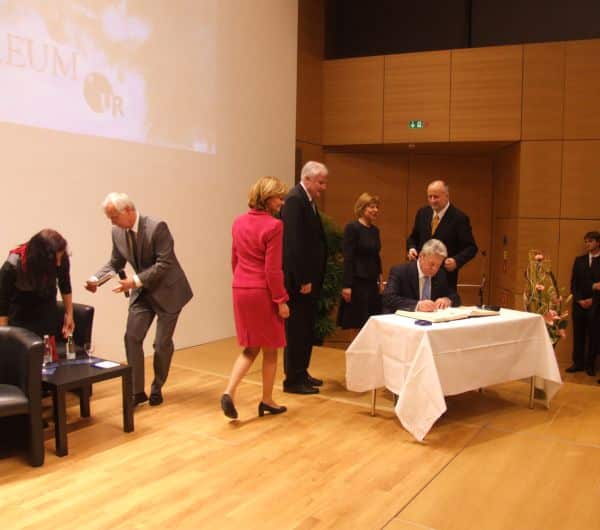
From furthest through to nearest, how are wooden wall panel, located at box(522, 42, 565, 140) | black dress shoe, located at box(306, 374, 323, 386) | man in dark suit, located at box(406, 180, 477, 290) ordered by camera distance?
wooden wall panel, located at box(522, 42, 565, 140)
man in dark suit, located at box(406, 180, 477, 290)
black dress shoe, located at box(306, 374, 323, 386)

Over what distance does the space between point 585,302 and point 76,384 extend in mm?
4987

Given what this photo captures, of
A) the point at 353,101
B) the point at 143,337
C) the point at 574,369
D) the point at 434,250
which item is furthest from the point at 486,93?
the point at 143,337

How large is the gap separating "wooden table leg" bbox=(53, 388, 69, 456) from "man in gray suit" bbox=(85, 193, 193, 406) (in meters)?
0.78

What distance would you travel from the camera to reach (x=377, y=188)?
8102 mm

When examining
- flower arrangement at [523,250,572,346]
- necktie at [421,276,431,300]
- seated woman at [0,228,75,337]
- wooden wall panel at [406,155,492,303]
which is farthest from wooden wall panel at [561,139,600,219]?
seated woman at [0,228,75,337]

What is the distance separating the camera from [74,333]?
13.6ft

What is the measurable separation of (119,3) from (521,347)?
4.05 meters

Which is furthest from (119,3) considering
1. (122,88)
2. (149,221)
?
(149,221)

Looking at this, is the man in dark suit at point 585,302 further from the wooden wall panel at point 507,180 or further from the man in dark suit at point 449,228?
the man in dark suit at point 449,228

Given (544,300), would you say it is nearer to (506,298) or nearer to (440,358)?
(440,358)

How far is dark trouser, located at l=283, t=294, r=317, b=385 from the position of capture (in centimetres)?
424

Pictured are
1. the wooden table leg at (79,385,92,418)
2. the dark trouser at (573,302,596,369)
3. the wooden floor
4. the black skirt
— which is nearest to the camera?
the wooden floor

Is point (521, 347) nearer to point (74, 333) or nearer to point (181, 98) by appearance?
point (74, 333)

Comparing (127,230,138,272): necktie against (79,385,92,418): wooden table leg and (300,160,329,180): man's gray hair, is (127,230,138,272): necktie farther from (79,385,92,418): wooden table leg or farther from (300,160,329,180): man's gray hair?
(300,160,329,180): man's gray hair
